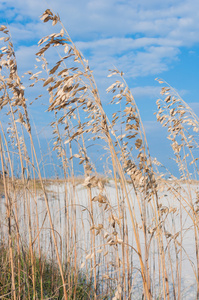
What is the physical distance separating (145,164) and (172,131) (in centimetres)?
→ 108

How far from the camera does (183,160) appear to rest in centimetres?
269

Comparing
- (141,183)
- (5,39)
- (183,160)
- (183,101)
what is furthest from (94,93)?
(183,160)

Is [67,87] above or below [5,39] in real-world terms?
below

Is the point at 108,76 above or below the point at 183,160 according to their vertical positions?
above

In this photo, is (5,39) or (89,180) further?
(5,39)

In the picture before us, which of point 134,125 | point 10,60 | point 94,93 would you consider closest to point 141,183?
point 134,125

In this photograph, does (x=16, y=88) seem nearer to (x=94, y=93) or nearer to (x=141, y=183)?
(x=94, y=93)

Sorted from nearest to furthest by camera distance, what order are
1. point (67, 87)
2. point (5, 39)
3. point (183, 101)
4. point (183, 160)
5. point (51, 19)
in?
point (67, 87), point (51, 19), point (5, 39), point (183, 101), point (183, 160)

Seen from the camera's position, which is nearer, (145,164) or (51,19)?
(51,19)

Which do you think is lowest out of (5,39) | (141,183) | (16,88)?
(141,183)

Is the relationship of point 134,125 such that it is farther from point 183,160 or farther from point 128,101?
point 183,160

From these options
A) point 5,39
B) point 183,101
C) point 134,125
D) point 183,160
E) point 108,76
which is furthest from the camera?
point 183,160

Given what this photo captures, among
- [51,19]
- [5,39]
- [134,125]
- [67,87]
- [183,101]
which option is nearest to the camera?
[67,87]

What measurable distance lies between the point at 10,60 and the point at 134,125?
0.77m
